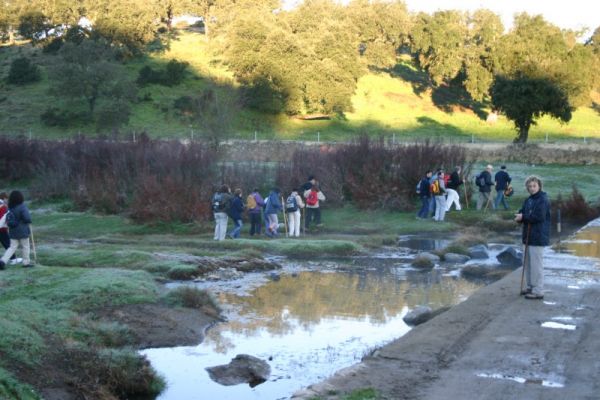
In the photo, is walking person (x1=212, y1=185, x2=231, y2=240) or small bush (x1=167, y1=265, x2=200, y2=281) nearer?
small bush (x1=167, y1=265, x2=200, y2=281)

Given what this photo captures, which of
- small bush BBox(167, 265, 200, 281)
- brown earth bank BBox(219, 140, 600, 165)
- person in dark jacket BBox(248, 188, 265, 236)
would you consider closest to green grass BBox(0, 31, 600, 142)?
brown earth bank BBox(219, 140, 600, 165)

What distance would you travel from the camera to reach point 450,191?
3181 cm

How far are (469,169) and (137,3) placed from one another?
2011 inches

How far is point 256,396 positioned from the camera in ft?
33.6

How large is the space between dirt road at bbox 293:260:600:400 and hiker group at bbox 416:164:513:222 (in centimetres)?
1569

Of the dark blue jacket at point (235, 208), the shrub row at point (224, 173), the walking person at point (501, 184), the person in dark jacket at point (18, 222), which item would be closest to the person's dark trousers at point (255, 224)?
the dark blue jacket at point (235, 208)

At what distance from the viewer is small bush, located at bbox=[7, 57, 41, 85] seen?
226 ft

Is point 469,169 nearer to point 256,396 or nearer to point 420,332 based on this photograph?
point 420,332

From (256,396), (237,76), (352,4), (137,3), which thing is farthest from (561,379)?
(352,4)

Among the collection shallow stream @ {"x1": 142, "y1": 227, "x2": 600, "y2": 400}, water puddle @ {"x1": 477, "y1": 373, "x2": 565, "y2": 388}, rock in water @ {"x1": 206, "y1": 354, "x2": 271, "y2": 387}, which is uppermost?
water puddle @ {"x1": 477, "y1": 373, "x2": 565, "y2": 388}

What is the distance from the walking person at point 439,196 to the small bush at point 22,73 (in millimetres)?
48748

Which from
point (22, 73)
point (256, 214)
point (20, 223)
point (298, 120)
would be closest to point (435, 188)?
point (256, 214)

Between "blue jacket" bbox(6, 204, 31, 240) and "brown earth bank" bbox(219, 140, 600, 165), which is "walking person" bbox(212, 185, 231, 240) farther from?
"brown earth bank" bbox(219, 140, 600, 165)

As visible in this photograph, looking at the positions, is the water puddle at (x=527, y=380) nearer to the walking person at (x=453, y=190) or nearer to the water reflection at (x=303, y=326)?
the water reflection at (x=303, y=326)
